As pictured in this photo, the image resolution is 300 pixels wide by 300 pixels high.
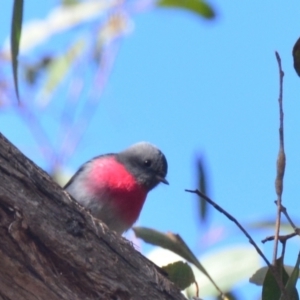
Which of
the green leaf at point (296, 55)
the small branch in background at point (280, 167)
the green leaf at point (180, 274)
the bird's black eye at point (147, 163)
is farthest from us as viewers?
the bird's black eye at point (147, 163)

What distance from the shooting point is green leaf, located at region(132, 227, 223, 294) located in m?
2.28

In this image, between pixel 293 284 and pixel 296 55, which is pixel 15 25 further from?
pixel 293 284

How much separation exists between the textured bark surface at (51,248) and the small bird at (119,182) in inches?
68.3

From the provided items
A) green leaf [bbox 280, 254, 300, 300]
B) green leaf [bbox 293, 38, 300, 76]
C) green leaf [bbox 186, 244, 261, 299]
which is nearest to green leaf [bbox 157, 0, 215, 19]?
green leaf [bbox 186, 244, 261, 299]

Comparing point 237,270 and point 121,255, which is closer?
point 121,255

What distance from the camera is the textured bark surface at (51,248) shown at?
1622 millimetres

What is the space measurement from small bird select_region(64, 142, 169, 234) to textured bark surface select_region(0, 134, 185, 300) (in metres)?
1.74

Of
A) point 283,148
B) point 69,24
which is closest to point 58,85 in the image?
point 69,24

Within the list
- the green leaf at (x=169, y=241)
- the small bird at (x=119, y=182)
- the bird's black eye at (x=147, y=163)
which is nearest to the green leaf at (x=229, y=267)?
the green leaf at (x=169, y=241)

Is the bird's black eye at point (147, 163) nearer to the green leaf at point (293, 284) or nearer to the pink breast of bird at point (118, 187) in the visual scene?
the pink breast of bird at point (118, 187)

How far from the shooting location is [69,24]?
3734 mm

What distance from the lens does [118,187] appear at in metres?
3.91

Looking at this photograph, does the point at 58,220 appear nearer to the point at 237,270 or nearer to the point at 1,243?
the point at 1,243

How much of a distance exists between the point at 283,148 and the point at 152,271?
57 centimetres
